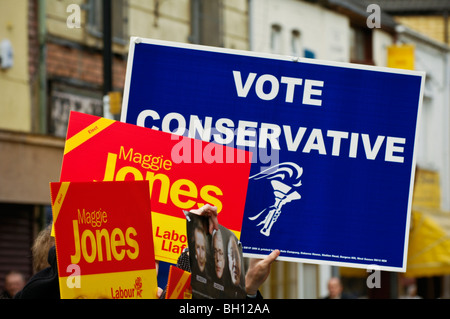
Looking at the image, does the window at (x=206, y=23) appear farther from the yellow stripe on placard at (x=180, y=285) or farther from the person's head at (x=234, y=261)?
the yellow stripe on placard at (x=180, y=285)

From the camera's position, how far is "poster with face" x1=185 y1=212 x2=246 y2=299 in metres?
3.47

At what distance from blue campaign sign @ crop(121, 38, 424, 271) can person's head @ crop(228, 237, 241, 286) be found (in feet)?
3.88

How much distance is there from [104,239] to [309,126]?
1.69 m

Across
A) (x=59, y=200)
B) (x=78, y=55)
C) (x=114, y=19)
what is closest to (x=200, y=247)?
(x=59, y=200)

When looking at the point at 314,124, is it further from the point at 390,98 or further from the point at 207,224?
the point at 207,224

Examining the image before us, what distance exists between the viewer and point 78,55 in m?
17.7

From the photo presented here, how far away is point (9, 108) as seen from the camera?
634 inches

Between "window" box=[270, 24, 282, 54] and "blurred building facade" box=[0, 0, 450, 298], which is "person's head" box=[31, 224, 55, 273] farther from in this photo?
"window" box=[270, 24, 282, 54]

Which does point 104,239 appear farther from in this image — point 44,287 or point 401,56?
point 401,56

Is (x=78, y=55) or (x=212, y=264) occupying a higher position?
(x=78, y=55)

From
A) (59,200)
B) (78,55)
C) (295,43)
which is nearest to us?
(59,200)

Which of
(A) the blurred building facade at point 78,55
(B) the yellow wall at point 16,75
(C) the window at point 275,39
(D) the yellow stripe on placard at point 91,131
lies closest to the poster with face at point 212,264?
(D) the yellow stripe on placard at point 91,131

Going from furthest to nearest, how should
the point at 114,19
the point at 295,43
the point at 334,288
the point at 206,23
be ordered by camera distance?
1. the point at 295,43
2. the point at 206,23
3. the point at 114,19
4. the point at 334,288

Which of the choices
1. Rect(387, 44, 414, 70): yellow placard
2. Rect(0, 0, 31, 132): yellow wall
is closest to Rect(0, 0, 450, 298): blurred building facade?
Rect(0, 0, 31, 132): yellow wall
